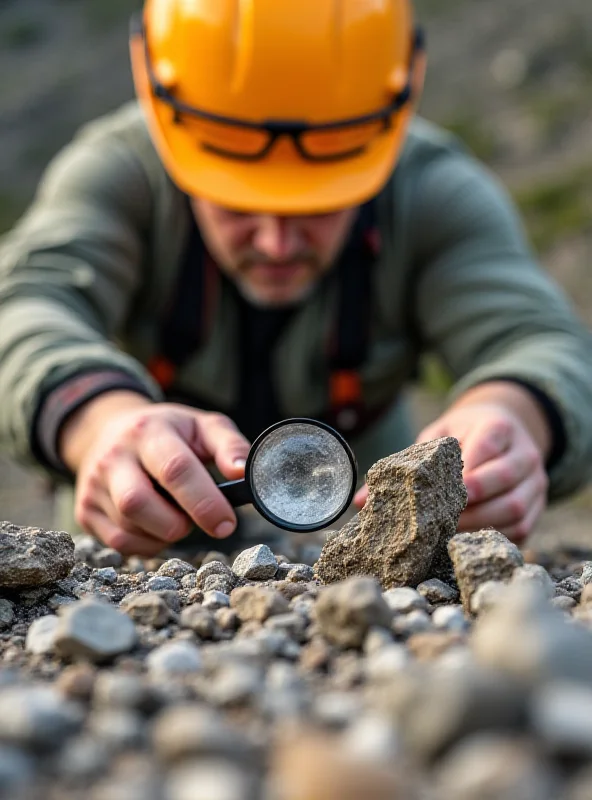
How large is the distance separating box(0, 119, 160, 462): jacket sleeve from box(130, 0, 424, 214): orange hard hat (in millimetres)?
618

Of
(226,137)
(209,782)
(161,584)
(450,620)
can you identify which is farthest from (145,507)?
(226,137)

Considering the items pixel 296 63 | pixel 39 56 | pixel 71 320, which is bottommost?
pixel 71 320

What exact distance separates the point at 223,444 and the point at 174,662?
134cm

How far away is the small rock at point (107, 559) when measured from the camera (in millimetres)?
3203

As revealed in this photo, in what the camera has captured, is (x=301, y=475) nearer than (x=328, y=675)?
No

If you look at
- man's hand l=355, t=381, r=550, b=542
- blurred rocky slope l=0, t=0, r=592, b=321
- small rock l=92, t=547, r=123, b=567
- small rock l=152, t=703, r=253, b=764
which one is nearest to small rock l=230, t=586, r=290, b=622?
small rock l=152, t=703, r=253, b=764

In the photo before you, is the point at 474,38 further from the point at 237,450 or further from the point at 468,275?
the point at 237,450

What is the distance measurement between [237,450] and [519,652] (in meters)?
1.67

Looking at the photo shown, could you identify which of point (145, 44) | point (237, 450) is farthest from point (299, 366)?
point (237, 450)

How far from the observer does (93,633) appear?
184 centimetres

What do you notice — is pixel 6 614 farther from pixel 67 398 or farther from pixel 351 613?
pixel 67 398

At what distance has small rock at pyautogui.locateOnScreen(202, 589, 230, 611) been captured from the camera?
7.36 ft

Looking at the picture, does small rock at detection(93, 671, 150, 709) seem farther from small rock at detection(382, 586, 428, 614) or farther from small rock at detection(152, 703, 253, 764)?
small rock at detection(382, 586, 428, 614)

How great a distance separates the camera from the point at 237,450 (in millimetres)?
2969
